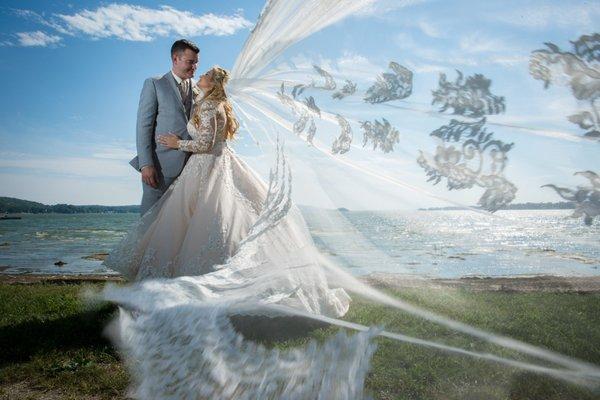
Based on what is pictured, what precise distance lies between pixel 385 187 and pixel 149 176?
2.98m

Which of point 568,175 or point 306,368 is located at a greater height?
point 568,175

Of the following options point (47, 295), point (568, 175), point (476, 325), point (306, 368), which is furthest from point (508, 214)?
point (47, 295)

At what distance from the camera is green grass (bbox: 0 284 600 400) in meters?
2.86

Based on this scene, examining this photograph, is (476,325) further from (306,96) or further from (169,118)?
(169,118)

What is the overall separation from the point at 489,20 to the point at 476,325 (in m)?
3.11

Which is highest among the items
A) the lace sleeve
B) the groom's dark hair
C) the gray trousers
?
the groom's dark hair

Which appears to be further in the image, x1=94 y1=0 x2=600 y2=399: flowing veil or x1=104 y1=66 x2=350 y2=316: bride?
x1=104 y1=66 x2=350 y2=316: bride

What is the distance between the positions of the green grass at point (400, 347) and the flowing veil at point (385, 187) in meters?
0.14

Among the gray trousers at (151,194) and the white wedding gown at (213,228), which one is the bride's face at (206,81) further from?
the gray trousers at (151,194)

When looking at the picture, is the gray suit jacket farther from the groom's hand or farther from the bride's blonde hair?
the bride's blonde hair

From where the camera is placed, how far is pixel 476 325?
433cm

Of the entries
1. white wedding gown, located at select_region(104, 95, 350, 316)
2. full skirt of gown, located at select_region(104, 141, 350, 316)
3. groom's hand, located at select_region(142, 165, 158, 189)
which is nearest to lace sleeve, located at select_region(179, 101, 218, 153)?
white wedding gown, located at select_region(104, 95, 350, 316)

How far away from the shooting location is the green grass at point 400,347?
2.86 metres

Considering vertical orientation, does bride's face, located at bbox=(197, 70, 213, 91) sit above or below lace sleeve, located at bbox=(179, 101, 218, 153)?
above
